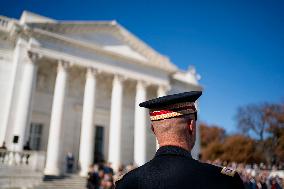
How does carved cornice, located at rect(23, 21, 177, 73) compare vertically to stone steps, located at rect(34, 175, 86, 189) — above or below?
above

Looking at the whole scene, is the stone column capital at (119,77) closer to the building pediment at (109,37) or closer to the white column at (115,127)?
the white column at (115,127)

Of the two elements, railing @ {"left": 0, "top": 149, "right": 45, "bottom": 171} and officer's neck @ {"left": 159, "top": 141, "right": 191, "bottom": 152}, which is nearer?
officer's neck @ {"left": 159, "top": 141, "right": 191, "bottom": 152}

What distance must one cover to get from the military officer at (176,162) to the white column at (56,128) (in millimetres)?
21498

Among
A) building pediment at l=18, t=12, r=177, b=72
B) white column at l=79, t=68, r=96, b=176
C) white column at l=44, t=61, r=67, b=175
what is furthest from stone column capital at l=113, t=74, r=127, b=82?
white column at l=44, t=61, r=67, b=175

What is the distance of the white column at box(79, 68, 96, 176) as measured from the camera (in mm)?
24547

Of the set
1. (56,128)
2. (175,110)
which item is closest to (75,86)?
(56,128)

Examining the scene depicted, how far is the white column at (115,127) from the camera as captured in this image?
2619cm

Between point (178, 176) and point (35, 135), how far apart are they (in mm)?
26414

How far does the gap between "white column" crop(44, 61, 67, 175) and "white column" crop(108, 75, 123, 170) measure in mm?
4450

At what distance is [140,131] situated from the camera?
1130 inches

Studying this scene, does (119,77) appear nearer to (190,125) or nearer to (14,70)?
(14,70)

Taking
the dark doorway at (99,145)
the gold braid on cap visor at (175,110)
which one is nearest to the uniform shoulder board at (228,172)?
the gold braid on cap visor at (175,110)

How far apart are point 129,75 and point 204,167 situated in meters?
27.2

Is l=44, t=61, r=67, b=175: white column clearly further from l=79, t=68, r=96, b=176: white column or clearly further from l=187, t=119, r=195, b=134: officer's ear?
l=187, t=119, r=195, b=134: officer's ear
